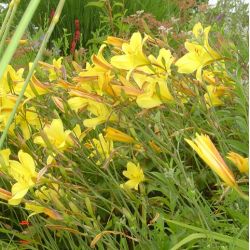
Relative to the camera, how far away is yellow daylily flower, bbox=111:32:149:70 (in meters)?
1.54

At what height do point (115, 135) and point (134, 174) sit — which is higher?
point (115, 135)

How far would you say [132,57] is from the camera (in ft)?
5.07

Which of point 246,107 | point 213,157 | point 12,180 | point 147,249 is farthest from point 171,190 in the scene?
point 213,157

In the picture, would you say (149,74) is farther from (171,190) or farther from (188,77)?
(171,190)

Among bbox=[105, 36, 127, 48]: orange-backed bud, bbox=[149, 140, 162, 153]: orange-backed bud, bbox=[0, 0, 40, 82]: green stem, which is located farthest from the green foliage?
bbox=[0, 0, 40, 82]: green stem

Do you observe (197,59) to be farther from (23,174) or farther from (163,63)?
(23,174)

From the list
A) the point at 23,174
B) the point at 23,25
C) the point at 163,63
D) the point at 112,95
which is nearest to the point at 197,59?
the point at 163,63

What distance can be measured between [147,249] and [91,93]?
0.41 metres

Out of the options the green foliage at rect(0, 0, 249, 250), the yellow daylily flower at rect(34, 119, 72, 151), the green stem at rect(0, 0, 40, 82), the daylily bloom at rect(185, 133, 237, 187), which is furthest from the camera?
the yellow daylily flower at rect(34, 119, 72, 151)

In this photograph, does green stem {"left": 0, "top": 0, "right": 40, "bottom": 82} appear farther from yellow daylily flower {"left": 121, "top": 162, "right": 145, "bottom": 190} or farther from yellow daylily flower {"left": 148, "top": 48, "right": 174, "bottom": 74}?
yellow daylily flower {"left": 121, "top": 162, "right": 145, "bottom": 190}

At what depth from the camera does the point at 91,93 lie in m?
1.59

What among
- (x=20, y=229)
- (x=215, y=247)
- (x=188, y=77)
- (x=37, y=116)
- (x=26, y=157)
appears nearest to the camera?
(x=215, y=247)

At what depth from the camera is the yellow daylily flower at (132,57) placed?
5.05 ft

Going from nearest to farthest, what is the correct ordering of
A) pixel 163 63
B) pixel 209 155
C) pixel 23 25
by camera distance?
pixel 23 25 → pixel 209 155 → pixel 163 63
